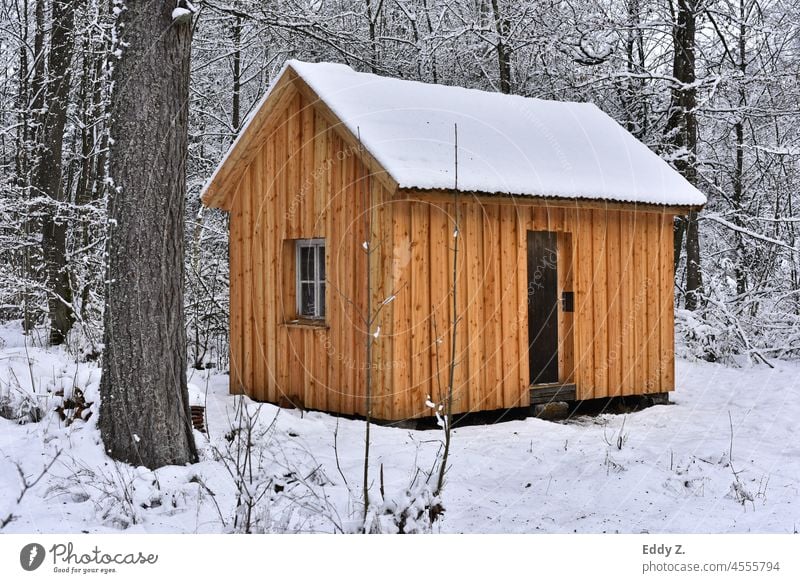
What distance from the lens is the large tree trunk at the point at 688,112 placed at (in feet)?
50.1

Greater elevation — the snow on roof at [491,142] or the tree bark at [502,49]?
the tree bark at [502,49]

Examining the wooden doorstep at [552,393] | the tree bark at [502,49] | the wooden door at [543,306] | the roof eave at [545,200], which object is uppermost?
the tree bark at [502,49]

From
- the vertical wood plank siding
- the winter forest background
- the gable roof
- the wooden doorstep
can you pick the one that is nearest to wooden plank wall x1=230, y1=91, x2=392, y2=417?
the vertical wood plank siding

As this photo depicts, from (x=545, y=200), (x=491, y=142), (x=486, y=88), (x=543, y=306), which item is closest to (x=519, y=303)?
(x=543, y=306)

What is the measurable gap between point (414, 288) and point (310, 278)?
6.03 ft

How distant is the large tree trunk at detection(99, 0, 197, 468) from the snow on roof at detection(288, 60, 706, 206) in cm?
251

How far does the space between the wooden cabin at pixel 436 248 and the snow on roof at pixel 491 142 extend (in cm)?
3

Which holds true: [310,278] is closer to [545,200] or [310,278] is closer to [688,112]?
[545,200]

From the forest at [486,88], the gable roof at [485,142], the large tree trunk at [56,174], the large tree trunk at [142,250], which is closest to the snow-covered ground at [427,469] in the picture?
the large tree trunk at [142,250]

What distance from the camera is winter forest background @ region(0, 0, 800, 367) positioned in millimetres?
14781

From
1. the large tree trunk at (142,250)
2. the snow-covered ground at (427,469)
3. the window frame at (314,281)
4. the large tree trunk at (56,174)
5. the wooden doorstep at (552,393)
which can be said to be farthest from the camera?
the large tree trunk at (56,174)

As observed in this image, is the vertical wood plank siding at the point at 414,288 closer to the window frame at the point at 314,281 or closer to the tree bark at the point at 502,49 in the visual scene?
the window frame at the point at 314,281

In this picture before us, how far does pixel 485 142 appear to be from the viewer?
10.3 metres
